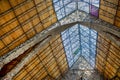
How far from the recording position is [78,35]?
3297 cm

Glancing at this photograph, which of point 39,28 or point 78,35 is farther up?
point 39,28

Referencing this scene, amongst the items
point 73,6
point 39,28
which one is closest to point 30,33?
point 39,28

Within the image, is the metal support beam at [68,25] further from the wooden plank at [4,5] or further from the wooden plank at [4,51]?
the wooden plank at [4,5]

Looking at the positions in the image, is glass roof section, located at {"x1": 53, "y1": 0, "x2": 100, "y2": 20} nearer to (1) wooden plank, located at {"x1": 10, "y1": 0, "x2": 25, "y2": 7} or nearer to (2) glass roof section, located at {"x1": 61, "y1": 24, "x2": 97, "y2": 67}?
(2) glass roof section, located at {"x1": 61, "y1": 24, "x2": 97, "y2": 67}

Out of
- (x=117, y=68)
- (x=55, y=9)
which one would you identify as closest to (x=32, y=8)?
(x=55, y=9)

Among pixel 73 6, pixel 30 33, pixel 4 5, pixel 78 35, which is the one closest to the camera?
pixel 4 5

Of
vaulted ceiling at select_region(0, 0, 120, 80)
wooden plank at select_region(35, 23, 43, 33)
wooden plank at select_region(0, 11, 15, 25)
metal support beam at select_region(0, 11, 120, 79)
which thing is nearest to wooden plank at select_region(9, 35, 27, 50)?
vaulted ceiling at select_region(0, 0, 120, 80)

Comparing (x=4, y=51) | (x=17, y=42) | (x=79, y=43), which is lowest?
(x=79, y=43)

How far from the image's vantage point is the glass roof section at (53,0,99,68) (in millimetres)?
26719

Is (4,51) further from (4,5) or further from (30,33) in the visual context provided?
(4,5)

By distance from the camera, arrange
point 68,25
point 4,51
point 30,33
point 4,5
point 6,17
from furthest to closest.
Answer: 1. point 68,25
2. point 30,33
3. point 4,51
4. point 6,17
5. point 4,5

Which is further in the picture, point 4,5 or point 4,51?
point 4,51

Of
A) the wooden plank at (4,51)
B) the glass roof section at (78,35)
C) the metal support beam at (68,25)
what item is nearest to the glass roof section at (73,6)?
the glass roof section at (78,35)

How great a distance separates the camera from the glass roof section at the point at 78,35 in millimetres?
26719
